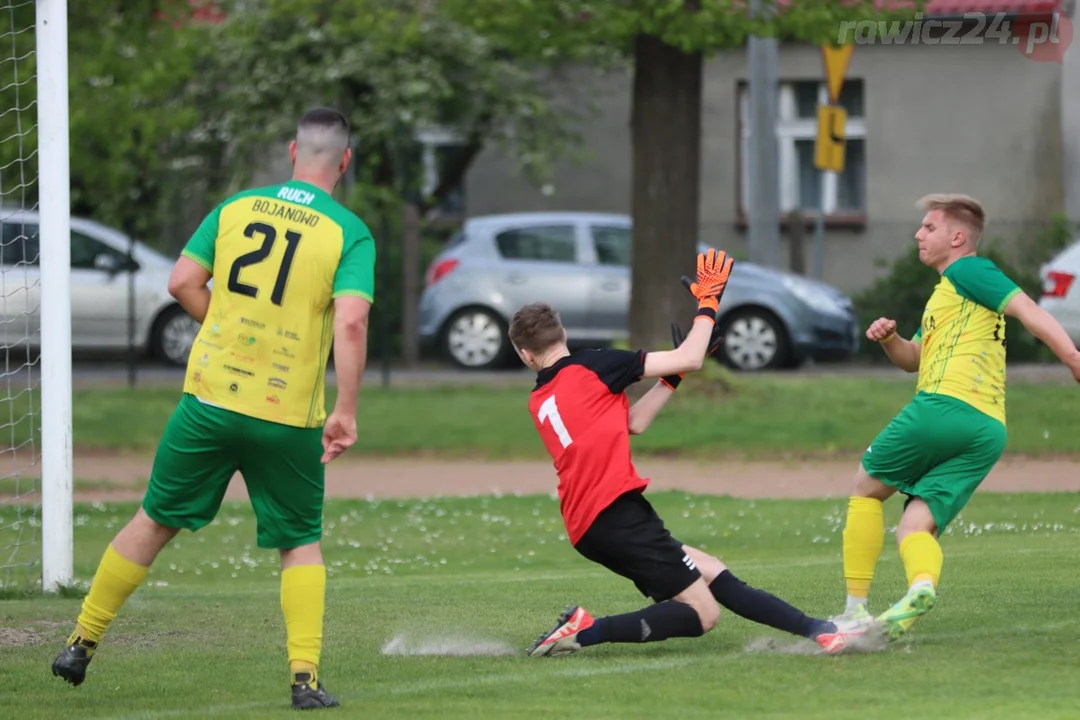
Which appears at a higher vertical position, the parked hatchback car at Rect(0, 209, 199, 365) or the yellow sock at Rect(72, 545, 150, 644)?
the parked hatchback car at Rect(0, 209, 199, 365)

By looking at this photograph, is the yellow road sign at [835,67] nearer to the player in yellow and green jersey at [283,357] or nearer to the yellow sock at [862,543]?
the yellow sock at [862,543]

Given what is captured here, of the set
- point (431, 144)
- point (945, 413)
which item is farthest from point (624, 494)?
point (431, 144)

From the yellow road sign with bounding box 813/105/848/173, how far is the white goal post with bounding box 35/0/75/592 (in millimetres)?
13071

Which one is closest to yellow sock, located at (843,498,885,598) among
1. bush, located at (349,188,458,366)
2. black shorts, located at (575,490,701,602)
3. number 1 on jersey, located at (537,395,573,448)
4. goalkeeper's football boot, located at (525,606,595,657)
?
black shorts, located at (575,490,701,602)

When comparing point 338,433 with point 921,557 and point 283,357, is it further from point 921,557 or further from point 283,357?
point 921,557

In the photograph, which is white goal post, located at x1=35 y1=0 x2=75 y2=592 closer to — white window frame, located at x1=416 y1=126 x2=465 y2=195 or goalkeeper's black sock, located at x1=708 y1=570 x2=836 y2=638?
goalkeeper's black sock, located at x1=708 y1=570 x2=836 y2=638

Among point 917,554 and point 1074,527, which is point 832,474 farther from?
point 917,554

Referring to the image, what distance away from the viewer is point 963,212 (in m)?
6.71

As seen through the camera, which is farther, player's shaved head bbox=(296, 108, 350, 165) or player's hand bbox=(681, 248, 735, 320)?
player's hand bbox=(681, 248, 735, 320)

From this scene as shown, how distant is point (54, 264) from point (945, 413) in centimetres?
486

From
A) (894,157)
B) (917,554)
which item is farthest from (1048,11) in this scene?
(917,554)

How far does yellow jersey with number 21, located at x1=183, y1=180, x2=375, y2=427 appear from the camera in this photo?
5891mm

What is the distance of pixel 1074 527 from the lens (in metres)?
10.9

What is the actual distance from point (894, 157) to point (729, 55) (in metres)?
2.97
